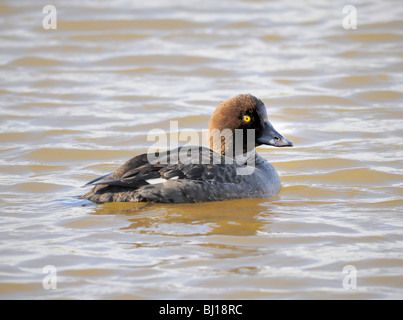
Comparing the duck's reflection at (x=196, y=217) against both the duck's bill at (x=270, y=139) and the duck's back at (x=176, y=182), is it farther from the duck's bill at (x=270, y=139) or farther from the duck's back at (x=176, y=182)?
the duck's bill at (x=270, y=139)

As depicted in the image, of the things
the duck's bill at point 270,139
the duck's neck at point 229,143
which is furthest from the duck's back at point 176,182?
the duck's bill at point 270,139

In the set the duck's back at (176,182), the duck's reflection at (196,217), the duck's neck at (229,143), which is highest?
the duck's neck at (229,143)

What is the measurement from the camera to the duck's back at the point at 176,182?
23.2 ft

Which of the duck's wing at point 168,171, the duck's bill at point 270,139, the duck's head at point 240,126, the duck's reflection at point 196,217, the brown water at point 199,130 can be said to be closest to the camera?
the brown water at point 199,130

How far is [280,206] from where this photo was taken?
736cm

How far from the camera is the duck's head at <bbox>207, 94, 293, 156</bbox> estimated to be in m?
7.87

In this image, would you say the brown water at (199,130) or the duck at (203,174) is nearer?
the brown water at (199,130)

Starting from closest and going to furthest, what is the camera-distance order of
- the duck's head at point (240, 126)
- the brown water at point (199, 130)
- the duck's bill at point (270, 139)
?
the brown water at point (199, 130)
the duck's head at point (240, 126)
the duck's bill at point (270, 139)

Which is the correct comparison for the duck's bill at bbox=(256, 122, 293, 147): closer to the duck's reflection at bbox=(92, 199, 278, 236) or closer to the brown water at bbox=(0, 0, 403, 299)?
the brown water at bbox=(0, 0, 403, 299)

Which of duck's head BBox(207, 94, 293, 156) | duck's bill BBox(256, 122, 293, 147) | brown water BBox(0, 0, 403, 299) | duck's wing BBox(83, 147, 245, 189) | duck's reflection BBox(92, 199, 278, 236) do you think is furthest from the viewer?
duck's bill BBox(256, 122, 293, 147)

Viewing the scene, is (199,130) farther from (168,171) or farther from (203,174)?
(168,171)

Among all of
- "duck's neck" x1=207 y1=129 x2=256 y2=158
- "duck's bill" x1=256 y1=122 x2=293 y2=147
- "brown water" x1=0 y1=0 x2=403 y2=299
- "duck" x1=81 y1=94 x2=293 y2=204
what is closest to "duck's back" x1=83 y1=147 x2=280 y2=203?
"duck" x1=81 y1=94 x2=293 y2=204

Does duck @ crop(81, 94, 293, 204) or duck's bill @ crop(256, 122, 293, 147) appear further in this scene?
duck's bill @ crop(256, 122, 293, 147)

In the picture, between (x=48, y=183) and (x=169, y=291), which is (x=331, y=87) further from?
(x=169, y=291)
